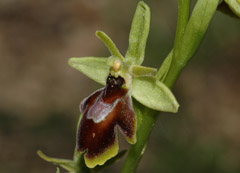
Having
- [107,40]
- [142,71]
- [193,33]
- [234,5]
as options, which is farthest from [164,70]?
[234,5]

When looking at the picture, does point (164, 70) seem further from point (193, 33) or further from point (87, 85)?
point (87, 85)

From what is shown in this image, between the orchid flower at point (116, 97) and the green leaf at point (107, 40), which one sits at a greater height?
the green leaf at point (107, 40)

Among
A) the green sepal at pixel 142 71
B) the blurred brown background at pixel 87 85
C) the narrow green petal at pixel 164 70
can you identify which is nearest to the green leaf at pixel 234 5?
the narrow green petal at pixel 164 70

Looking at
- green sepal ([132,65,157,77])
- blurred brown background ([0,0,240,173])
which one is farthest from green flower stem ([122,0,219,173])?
blurred brown background ([0,0,240,173])

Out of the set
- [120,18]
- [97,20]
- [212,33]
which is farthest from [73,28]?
[212,33]

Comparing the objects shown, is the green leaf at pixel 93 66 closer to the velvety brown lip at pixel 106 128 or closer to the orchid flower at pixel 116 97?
the orchid flower at pixel 116 97

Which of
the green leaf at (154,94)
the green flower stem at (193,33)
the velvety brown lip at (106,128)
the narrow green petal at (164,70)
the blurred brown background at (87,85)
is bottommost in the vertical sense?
the blurred brown background at (87,85)

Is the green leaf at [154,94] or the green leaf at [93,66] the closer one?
the green leaf at [154,94]
